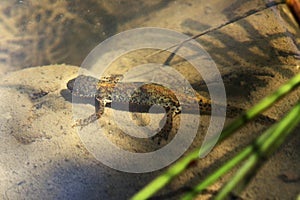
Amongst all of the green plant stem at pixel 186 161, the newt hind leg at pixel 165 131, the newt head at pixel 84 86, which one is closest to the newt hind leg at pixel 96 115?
the newt head at pixel 84 86

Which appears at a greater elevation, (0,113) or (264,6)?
(264,6)

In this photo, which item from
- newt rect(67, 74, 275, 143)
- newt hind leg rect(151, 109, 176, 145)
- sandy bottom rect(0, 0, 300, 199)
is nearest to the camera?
sandy bottom rect(0, 0, 300, 199)

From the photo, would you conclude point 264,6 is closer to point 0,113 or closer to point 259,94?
point 259,94

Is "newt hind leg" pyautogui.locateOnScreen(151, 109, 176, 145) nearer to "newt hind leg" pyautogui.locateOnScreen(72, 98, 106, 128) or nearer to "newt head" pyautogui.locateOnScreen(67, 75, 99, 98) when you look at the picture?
"newt hind leg" pyautogui.locateOnScreen(72, 98, 106, 128)

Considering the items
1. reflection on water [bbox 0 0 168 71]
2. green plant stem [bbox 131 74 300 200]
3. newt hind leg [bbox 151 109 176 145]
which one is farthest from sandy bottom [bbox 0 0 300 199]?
green plant stem [bbox 131 74 300 200]

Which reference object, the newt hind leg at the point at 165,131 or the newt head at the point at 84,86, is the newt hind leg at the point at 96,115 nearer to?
the newt head at the point at 84,86

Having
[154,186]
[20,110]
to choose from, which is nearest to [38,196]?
[20,110]

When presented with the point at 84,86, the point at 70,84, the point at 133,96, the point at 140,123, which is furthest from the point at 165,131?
the point at 70,84

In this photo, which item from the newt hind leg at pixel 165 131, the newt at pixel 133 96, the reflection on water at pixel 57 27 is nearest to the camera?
the newt hind leg at pixel 165 131
